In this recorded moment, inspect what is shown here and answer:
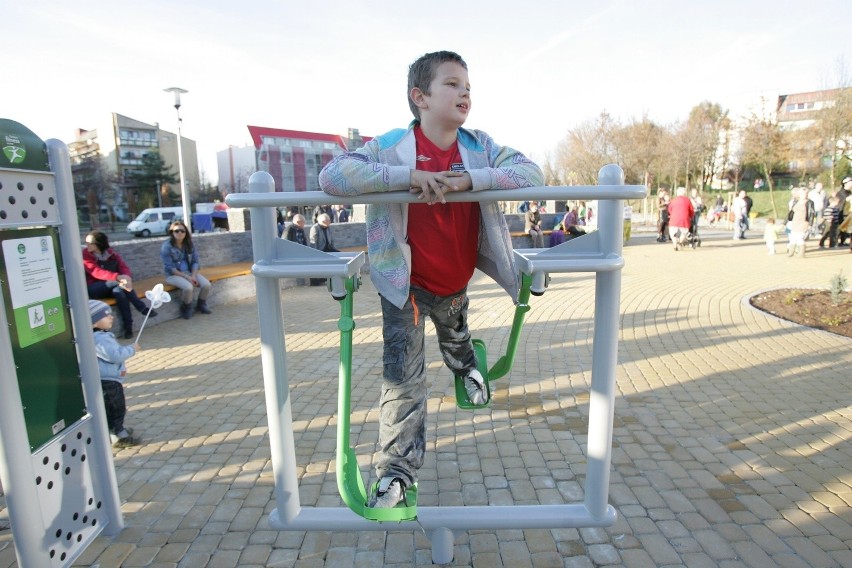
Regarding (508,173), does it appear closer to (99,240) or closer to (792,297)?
(99,240)

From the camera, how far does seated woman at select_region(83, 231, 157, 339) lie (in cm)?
615

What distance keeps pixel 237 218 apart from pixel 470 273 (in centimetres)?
918

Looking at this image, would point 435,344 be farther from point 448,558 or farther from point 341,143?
point 341,143

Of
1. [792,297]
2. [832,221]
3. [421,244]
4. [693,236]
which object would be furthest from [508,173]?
[832,221]

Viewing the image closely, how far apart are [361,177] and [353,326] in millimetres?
502

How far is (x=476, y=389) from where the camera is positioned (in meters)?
2.45

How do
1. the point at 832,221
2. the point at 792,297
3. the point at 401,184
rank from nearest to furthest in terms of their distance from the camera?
the point at 401,184 < the point at 792,297 < the point at 832,221

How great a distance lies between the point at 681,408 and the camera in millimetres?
3869

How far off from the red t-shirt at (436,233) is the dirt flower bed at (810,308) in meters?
5.55

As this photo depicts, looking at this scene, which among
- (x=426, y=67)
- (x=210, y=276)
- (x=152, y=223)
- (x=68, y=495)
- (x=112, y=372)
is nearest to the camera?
(x=426, y=67)

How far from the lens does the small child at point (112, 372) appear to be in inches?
131

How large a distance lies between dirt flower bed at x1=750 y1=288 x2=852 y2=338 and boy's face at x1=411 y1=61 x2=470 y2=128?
5737mm

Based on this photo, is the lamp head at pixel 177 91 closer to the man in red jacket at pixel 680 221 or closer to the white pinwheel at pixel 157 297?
the white pinwheel at pixel 157 297

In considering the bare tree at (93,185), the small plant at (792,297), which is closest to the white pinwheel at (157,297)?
the small plant at (792,297)
